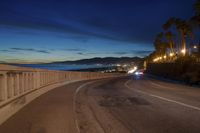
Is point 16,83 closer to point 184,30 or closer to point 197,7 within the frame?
point 197,7

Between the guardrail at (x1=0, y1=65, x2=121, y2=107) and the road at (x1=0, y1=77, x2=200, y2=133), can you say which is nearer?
the road at (x1=0, y1=77, x2=200, y2=133)

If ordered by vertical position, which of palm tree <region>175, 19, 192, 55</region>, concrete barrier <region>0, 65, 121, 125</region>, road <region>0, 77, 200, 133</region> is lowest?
road <region>0, 77, 200, 133</region>

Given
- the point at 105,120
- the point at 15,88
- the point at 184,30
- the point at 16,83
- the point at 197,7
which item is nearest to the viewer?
the point at 105,120

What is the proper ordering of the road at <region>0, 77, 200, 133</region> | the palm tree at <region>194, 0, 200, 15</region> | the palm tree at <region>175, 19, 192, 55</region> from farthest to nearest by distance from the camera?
the palm tree at <region>175, 19, 192, 55</region> < the palm tree at <region>194, 0, 200, 15</region> < the road at <region>0, 77, 200, 133</region>

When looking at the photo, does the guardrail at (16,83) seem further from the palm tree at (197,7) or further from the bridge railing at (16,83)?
the palm tree at (197,7)

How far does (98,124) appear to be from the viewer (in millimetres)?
9727

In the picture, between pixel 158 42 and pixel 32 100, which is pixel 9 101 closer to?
pixel 32 100

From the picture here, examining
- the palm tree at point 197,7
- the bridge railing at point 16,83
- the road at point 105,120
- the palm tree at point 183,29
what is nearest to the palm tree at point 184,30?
the palm tree at point 183,29

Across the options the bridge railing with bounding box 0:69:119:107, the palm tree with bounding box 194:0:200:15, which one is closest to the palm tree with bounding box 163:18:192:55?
the palm tree with bounding box 194:0:200:15

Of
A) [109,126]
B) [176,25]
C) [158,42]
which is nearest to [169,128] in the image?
[109,126]

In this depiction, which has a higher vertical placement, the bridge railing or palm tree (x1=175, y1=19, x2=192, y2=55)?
palm tree (x1=175, y1=19, x2=192, y2=55)

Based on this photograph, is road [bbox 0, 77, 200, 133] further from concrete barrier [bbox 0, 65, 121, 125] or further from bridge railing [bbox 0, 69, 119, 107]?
bridge railing [bbox 0, 69, 119, 107]

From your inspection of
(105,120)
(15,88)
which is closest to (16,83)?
(15,88)

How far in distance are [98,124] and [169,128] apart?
2191mm
